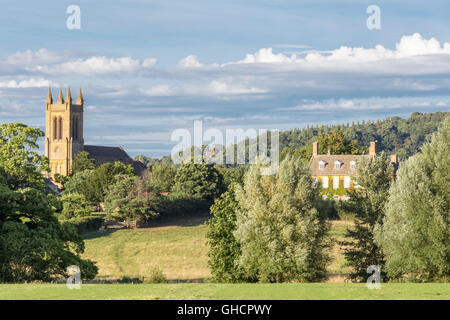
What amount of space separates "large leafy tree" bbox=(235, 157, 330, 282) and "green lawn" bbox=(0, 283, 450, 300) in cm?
1528

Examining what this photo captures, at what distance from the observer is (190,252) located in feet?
207

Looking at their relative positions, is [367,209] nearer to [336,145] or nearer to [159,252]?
[159,252]

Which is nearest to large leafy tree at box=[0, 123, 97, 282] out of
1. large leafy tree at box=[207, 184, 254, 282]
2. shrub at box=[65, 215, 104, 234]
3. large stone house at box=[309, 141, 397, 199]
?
large leafy tree at box=[207, 184, 254, 282]

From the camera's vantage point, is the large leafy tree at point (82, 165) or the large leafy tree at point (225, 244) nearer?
the large leafy tree at point (225, 244)

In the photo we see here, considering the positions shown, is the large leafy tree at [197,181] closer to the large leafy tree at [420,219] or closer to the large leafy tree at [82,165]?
the large leafy tree at [82,165]

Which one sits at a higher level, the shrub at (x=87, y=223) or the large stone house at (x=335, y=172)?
the large stone house at (x=335, y=172)

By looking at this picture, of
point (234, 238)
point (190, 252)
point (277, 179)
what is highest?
point (277, 179)

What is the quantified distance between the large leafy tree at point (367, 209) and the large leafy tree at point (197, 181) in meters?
49.9

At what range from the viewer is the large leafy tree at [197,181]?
9481 centimetres

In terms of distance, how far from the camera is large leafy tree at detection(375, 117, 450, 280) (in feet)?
124

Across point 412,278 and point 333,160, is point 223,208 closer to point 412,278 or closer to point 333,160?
point 412,278

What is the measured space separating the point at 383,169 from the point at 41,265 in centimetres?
2457

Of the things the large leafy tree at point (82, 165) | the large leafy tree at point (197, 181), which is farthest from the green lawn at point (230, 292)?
the large leafy tree at point (82, 165)
